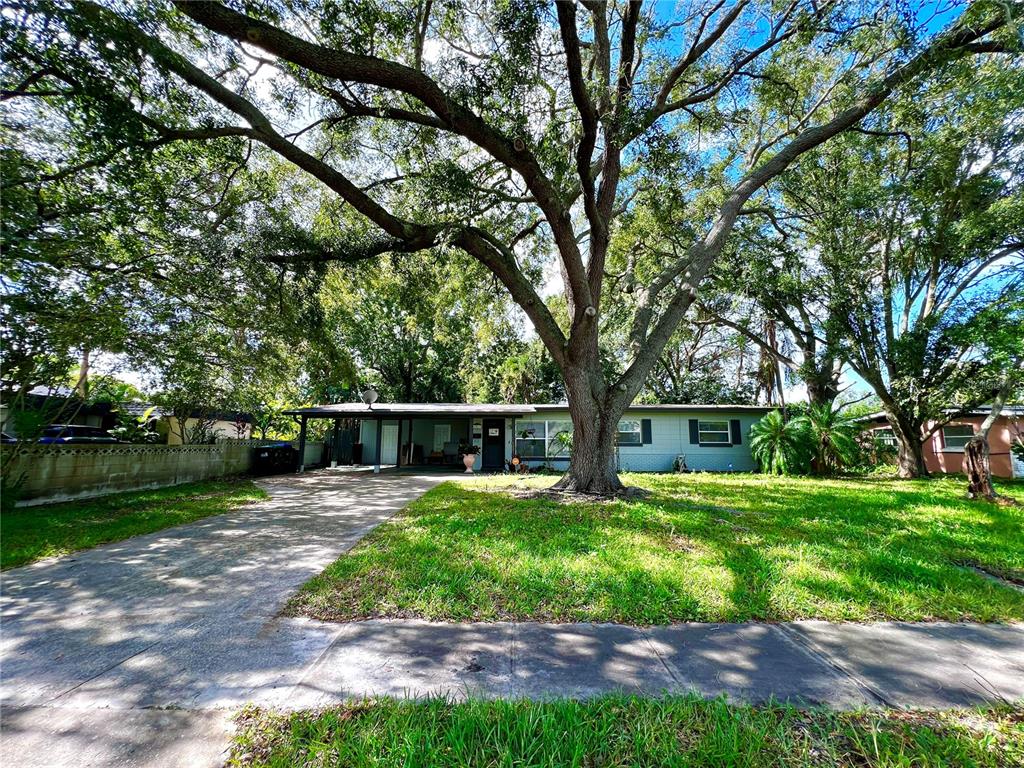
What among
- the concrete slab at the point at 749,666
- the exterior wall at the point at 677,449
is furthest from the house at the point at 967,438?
the concrete slab at the point at 749,666

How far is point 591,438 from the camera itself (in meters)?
8.16

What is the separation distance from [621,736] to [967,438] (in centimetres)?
2197

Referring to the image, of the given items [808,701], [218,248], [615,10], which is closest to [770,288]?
[615,10]

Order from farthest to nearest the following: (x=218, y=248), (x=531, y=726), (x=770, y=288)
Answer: (x=770, y=288), (x=218, y=248), (x=531, y=726)

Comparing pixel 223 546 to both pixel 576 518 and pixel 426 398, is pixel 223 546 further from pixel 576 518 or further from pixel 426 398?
pixel 426 398

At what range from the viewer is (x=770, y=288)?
42.7 feet

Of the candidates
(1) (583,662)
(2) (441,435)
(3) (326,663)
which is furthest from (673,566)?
(2) (441,435)

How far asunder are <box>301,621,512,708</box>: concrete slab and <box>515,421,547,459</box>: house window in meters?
13.4

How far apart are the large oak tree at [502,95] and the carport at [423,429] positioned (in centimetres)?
650

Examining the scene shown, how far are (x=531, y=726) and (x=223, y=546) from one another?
467 cm

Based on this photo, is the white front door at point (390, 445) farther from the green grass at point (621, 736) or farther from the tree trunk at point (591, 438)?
the green grass at point (621, 736)

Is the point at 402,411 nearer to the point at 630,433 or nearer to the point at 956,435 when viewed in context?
the point at 630,433

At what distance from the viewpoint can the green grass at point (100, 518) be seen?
191 inches

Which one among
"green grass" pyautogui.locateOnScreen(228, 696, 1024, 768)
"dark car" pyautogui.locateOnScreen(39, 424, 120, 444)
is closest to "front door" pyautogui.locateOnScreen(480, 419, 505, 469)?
"dark car" pyautogui.locateOnScreen(39, 424, 120, 444)
